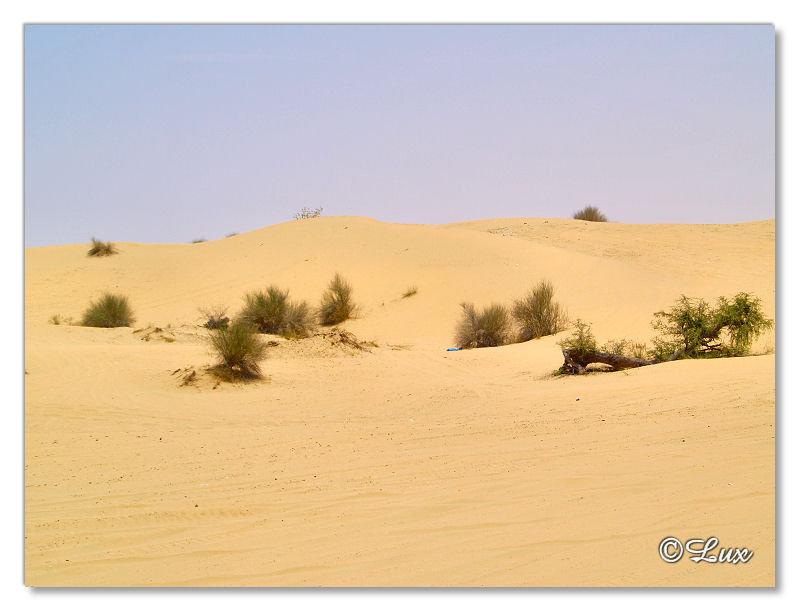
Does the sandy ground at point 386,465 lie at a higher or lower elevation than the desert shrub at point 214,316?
lower

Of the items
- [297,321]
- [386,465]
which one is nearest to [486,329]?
[297,321]

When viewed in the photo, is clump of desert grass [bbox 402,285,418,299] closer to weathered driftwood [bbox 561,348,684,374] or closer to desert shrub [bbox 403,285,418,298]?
desert shrub [bbox 403,285,418,298]

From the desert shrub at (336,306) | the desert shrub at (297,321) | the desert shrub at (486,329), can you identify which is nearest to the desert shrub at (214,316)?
the desert shrub at (297,321)

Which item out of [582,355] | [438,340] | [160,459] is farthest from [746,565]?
[438,340]

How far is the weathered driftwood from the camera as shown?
36.2ft

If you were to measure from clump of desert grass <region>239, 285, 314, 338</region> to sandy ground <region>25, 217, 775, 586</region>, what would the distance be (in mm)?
2647

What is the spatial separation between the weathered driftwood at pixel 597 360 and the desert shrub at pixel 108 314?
44.1 feet

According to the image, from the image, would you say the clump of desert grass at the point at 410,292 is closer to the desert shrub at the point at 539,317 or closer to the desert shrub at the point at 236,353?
the desert shrub at the point at 539,317

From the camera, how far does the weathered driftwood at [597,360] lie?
11023 mm

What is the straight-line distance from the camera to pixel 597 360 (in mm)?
11109

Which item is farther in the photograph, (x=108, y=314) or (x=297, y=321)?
(x=108, y=314)

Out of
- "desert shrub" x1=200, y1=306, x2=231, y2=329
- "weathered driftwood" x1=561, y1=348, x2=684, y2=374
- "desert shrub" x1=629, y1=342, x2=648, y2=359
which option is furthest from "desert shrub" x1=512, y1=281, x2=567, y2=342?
"desert shrub" x1=200, y1=306, x2=231, y2=329

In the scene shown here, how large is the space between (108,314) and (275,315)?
4.80 metres

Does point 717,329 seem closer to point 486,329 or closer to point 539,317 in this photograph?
point 539,317
